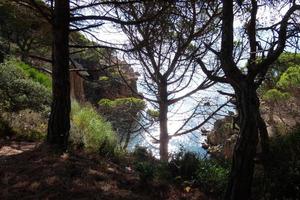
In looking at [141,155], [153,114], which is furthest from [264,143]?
[153,114]

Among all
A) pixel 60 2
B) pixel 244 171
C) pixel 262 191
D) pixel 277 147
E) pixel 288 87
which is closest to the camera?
pixel 244 171

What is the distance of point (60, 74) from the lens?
22.1 ft

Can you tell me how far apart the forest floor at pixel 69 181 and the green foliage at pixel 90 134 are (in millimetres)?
1360

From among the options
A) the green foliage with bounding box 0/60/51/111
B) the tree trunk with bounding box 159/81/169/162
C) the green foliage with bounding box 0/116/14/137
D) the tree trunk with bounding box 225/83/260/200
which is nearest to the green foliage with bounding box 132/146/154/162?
the tree trunk with bounding box 159/81/169/162

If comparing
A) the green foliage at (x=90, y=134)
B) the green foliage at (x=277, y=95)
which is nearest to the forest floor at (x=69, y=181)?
the green foliage at (x=90, y=134)

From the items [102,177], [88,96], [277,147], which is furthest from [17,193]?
[88,96]

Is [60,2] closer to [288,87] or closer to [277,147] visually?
[277,147]

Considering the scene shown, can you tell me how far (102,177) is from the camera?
5387 millimetres

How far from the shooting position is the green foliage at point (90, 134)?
25.4 ft

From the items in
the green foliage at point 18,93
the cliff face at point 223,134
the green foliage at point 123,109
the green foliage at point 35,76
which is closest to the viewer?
the cliff face at point 223,134

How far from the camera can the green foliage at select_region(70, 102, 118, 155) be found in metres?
7.73

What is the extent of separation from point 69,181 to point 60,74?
91.7 inches

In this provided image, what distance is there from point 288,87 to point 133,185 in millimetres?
7283

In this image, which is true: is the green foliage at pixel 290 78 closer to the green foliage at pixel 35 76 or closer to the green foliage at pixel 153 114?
the green foliage at pixel 153 114
